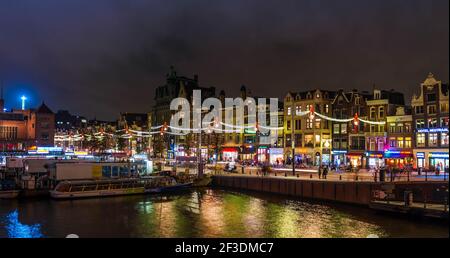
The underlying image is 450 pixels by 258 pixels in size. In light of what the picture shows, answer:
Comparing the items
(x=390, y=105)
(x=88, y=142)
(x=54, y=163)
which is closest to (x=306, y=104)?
(x=390, y=105)

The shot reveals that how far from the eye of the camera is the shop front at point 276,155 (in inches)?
4208

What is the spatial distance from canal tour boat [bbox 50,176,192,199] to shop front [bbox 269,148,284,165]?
112 feet

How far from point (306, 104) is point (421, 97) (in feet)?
94.2

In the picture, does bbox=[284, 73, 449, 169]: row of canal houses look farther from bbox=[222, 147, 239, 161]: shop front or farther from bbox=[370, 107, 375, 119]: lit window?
bbox=[222, 147, 239, 161]: shop front

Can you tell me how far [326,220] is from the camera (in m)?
45.6

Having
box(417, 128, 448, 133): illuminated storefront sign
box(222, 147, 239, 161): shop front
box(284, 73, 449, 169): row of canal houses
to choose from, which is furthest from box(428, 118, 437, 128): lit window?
box(222, 147, 239, 161): shop front

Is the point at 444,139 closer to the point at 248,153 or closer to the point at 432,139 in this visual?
the point at 432,139

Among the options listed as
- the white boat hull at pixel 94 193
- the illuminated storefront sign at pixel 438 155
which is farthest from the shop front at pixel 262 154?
the white boat hull at pixel 94 193

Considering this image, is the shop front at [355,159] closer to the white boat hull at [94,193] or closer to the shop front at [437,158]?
the shop front at [437,158]

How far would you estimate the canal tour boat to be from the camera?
65062mm

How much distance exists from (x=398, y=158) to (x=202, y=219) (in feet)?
158

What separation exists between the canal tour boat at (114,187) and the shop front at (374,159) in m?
35.4

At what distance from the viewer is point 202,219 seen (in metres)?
47.1

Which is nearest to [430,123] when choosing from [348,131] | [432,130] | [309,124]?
[432,130]
